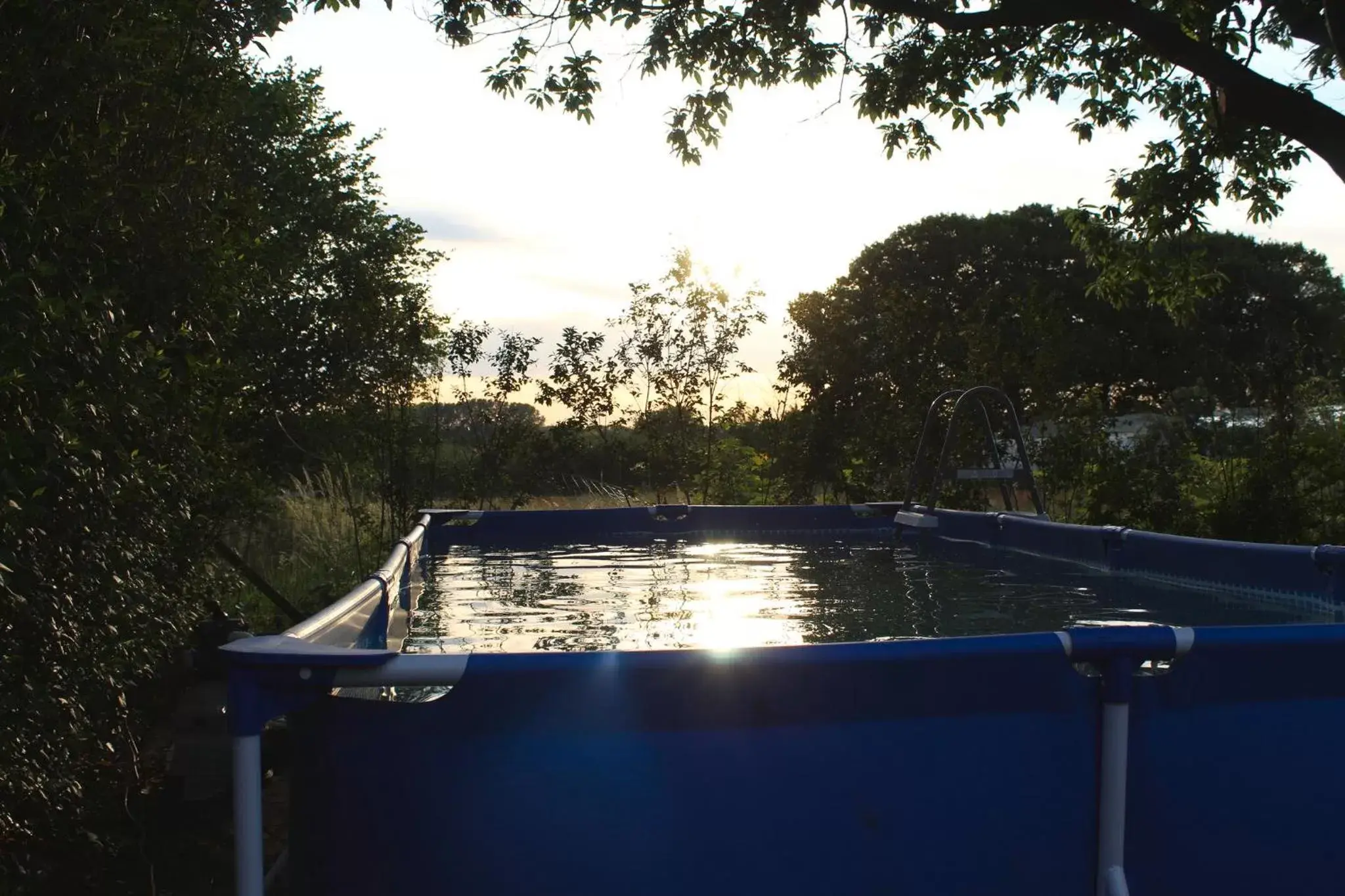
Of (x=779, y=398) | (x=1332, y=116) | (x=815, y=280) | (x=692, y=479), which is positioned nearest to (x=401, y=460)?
(x=692, y=479)

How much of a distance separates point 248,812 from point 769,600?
3.49 m

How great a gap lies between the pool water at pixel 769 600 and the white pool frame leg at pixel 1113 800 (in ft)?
4.51

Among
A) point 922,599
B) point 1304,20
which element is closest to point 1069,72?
point 1304,20

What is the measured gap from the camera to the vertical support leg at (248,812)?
5.43 ft

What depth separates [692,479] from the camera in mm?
10164

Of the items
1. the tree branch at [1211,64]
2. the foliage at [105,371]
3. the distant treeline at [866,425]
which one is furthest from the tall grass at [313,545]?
the tree branch at [1211,64]

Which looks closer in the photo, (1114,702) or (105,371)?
(1114,702)

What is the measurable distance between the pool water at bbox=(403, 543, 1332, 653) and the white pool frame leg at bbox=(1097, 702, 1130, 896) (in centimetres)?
137

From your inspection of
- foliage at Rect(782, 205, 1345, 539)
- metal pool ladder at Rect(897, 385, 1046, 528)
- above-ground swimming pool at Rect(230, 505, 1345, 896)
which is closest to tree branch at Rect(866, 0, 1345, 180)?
foliage at Rect(782, 205, 1345, 539)

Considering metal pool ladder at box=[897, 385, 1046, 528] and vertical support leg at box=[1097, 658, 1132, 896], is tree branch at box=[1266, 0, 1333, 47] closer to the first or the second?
metal pool ladder at box=[897, 385, 1046, 528]

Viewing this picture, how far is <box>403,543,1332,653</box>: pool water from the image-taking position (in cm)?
403

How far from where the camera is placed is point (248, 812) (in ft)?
5.47

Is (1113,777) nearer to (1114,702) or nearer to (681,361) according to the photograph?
(1114,702)

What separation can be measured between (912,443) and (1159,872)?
26.0 ft
